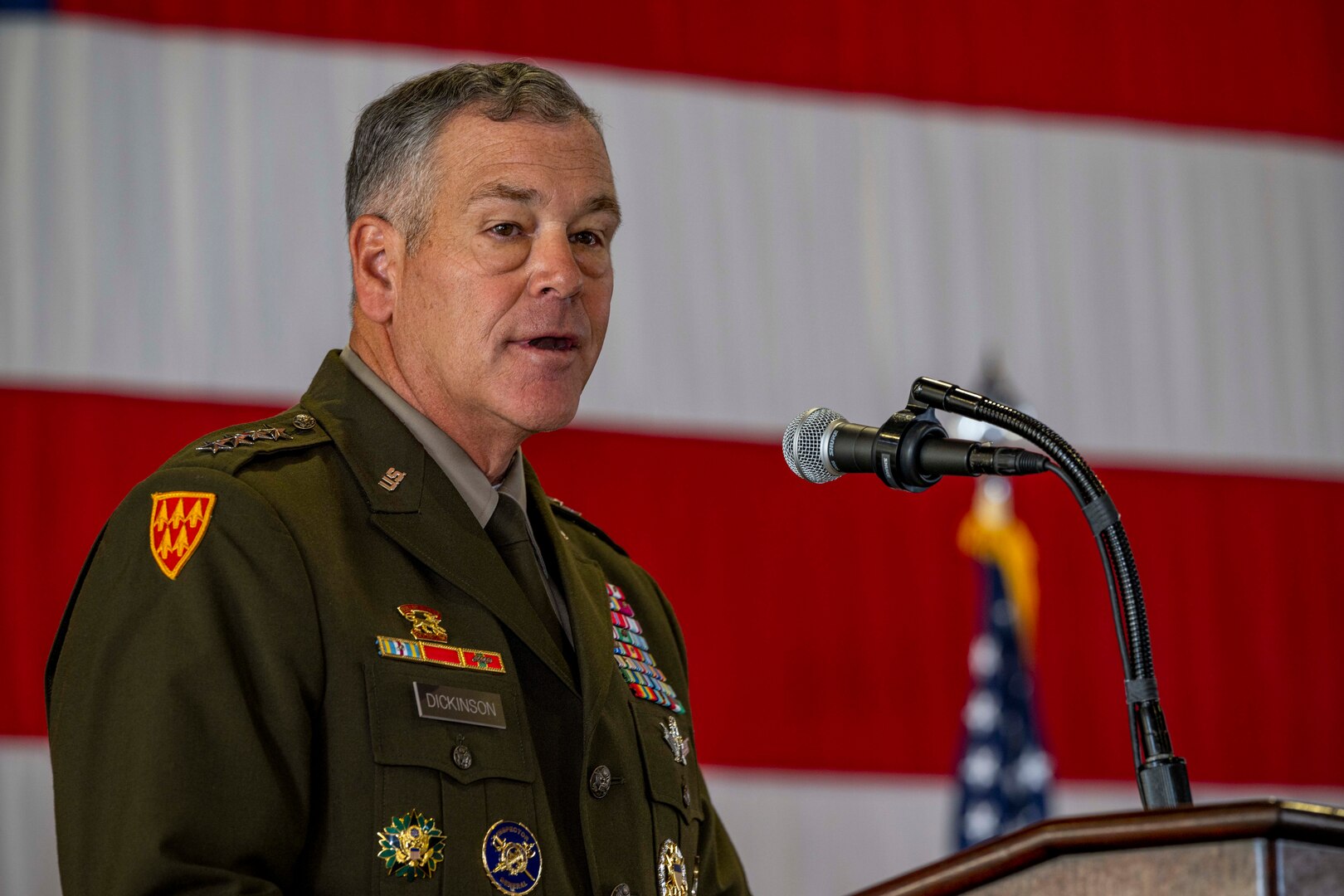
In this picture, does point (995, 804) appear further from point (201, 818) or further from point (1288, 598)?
point (201, 818)

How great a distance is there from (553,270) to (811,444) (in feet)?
1.14

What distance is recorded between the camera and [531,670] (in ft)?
4.79

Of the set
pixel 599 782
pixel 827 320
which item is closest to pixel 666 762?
pixel 599 782

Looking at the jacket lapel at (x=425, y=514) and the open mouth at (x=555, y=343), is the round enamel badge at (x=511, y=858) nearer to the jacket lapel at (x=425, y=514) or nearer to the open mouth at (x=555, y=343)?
the jacket lapel at (x=425, y=514)

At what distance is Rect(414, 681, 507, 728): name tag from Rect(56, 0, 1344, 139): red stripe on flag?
263 cm

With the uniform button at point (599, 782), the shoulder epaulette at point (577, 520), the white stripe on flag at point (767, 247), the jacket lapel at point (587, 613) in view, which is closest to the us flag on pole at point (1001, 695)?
the white stripe on flag at point (767, 247)

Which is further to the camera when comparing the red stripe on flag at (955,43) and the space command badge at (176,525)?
the red stripe on flag at (955,43)

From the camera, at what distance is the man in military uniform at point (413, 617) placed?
3.95ft

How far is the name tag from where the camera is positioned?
1.34m

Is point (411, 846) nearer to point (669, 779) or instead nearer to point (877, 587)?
point (669, 779)

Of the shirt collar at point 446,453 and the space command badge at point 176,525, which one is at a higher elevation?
the shirt collar at point 446,453

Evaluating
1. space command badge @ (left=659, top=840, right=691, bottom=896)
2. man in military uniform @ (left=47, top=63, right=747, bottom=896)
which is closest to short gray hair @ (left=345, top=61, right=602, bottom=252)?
man in military uniform @ (left=47, top=63, right=747, bottom=896)

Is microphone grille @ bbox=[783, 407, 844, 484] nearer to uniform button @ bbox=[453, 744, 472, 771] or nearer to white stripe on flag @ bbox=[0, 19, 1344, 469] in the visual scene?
uniform button @ bbox=[453, 744, 472, 771]

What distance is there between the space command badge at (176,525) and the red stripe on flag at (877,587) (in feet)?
7.07
